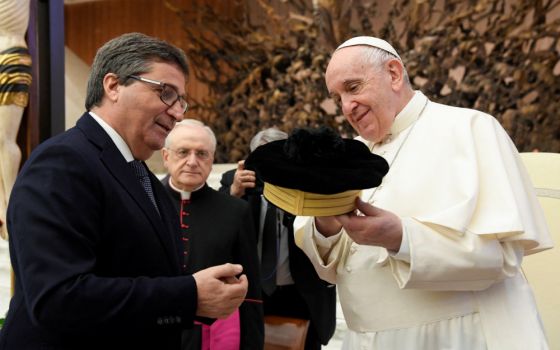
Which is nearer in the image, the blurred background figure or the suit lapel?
the suit lapel

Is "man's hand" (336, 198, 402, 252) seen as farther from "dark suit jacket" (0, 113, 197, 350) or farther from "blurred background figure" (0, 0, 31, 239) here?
"blurred background figure" (0, 0, 31, 239)

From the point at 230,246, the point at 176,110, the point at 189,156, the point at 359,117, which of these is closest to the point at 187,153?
the point at 189,156

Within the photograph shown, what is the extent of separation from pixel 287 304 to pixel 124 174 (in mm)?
2179

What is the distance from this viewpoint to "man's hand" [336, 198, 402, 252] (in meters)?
1.67

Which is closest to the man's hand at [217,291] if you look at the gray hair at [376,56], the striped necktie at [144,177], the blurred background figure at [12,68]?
the striped necktie at [144,177]

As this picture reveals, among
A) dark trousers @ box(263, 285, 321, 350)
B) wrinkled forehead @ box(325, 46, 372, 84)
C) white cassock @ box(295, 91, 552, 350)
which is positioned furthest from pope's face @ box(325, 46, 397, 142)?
dark trousers @ box(263, 285, 321, 350)

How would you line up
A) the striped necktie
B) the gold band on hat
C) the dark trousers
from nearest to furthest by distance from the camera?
the gold band on hat, the striped necktie, the dark trousers

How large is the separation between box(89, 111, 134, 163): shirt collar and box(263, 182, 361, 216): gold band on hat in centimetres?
40

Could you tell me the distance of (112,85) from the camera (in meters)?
1.62

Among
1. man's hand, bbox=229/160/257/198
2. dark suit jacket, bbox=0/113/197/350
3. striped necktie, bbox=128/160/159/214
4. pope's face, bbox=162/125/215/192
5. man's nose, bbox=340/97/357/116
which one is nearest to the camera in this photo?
dark suit jacket, bbox=0/113/197/350

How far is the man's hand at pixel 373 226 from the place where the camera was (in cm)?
167

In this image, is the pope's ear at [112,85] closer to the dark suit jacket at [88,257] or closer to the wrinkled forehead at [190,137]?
the dark suit jacket at [88,257]

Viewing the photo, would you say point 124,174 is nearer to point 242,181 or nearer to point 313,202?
point 313,202

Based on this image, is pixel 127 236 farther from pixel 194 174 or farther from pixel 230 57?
pixel 230 57
